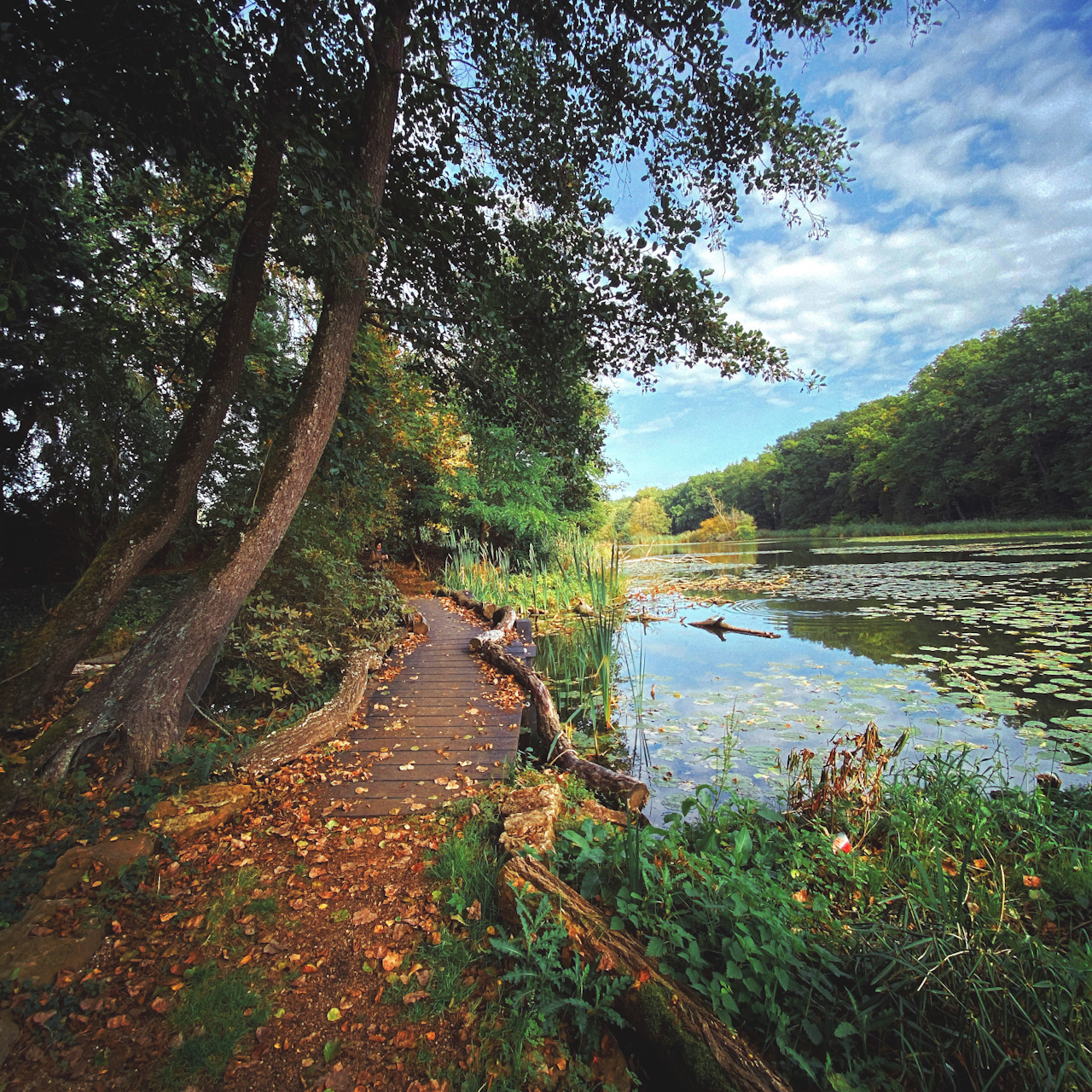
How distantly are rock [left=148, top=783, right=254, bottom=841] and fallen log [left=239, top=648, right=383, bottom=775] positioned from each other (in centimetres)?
30

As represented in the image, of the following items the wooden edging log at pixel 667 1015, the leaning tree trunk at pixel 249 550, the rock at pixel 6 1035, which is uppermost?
the leaning tree trunk at pixel 249 550

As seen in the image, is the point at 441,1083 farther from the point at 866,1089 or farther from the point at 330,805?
the point at 330,805

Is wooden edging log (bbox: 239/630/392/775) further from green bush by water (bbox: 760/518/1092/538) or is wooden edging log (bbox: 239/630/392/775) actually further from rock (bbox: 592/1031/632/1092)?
green bush by water (bbox: 760/518/1092/538)

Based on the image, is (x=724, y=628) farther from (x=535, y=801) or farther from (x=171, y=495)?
(x=171, y=495)

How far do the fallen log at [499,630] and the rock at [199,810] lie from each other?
11.7ft

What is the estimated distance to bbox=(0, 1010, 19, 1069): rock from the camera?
4.17 ft

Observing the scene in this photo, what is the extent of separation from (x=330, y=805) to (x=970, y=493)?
136 ft

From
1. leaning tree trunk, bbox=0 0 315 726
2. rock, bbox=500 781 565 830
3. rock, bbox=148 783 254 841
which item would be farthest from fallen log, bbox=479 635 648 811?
leaning tree trunk, bbox=0 0 315 726

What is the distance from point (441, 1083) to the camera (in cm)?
127

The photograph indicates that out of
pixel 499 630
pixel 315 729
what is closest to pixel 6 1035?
pixel 315 729

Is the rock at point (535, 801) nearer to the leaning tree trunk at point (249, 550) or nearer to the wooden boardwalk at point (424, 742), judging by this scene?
the wooden boardwalk at point (424, 742)

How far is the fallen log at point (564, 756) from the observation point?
284 cm

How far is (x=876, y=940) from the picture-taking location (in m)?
1.49

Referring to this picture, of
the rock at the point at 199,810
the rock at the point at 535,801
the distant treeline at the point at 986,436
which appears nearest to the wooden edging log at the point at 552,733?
the rock at the point at 535,801
